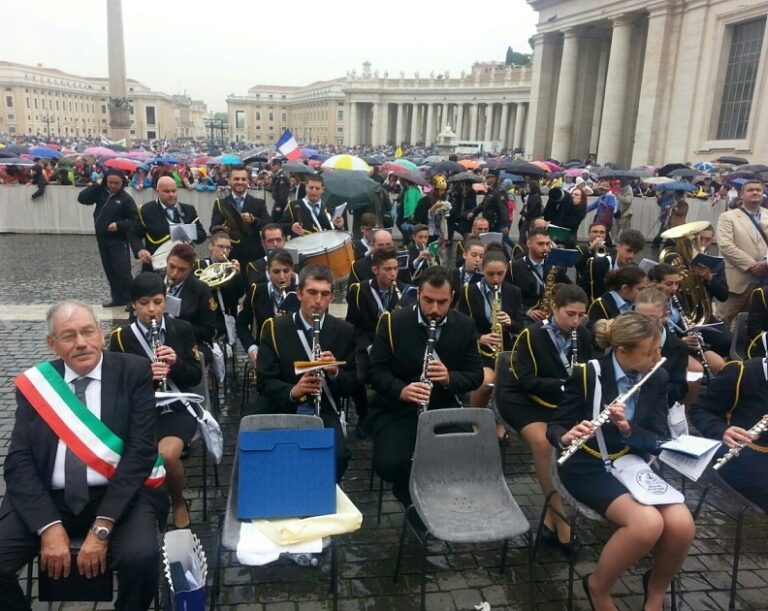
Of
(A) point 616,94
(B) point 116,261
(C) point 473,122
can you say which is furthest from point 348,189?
(C) point 473,122

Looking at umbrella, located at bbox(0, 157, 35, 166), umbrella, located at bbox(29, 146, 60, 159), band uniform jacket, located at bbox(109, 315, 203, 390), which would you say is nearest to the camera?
band uniform jacket, located at bbox(109, 315, 203, 390)

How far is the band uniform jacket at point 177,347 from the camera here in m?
4.38

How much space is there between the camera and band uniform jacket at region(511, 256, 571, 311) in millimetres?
6773

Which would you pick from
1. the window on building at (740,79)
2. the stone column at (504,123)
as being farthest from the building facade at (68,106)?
the window on building at (740,79)

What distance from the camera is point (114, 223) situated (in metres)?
9.38

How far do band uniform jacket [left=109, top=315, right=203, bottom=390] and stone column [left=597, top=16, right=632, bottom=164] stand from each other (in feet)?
129

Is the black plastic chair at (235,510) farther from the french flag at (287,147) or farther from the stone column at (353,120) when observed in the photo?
the stone column at (353,120)

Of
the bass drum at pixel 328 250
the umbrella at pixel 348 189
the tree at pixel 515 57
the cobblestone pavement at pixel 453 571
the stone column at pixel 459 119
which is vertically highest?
the tree at pixel 515 57

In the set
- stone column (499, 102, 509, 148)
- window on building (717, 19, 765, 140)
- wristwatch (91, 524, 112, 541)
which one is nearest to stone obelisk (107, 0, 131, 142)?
window on building (717, 19, 765, 140)

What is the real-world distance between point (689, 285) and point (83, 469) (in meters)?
5.64

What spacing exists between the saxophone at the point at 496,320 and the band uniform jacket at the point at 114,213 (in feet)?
19.3

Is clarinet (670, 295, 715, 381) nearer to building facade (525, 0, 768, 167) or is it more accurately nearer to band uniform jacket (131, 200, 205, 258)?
band uniform jacket (131, 200, 205, 258)

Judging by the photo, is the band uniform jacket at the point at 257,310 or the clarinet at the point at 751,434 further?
the band uniform jacket at the point at 257,310

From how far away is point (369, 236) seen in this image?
29.5 feet
